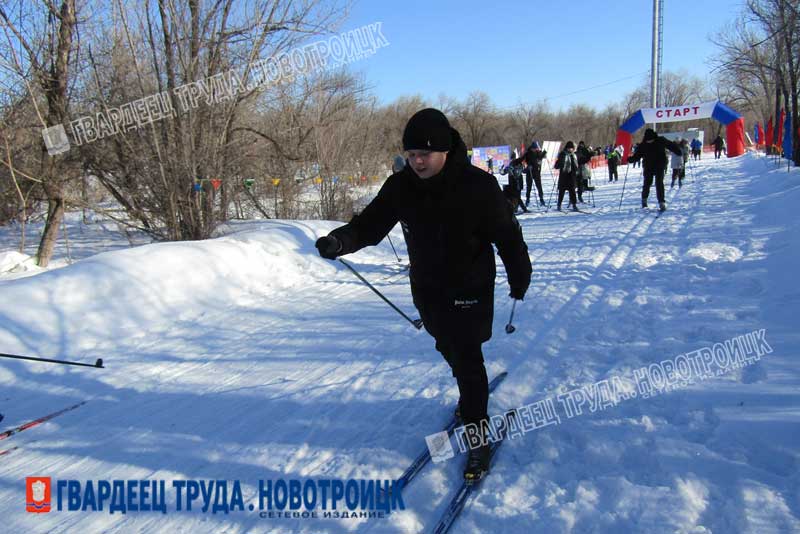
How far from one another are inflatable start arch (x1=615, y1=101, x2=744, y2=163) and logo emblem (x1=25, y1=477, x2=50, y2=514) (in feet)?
79.7

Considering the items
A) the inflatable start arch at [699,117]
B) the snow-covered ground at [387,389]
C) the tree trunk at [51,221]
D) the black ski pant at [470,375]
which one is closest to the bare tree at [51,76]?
the tree trunk at [51,221]

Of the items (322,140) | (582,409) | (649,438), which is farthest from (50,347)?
(322,140)

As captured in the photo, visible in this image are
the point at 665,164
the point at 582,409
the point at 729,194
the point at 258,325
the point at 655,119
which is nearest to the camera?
the point at 582,409

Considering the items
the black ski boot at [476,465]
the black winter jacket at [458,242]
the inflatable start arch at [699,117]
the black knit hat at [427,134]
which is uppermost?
the inflatable start arch at [699,117]

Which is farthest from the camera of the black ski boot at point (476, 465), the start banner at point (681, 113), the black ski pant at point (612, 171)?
the black ski pant at point (612, 171)

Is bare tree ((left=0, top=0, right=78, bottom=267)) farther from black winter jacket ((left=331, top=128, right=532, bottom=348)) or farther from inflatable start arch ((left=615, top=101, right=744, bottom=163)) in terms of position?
inflatable start arch ((left=615, top=101, right=744, bottom=163))

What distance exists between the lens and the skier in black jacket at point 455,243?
250 cm

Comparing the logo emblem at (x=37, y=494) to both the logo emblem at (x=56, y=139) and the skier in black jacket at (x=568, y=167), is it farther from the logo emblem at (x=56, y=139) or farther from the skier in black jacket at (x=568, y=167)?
the skier in black jacket at (x=568, y=167)

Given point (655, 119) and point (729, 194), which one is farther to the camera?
point (655, 119)

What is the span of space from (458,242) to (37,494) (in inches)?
107

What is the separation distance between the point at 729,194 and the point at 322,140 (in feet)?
38.8

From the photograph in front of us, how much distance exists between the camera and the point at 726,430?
9.10 feet

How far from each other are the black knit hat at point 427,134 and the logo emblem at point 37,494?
2.71m

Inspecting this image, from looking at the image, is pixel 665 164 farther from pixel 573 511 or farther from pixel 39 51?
pixel 39 51
